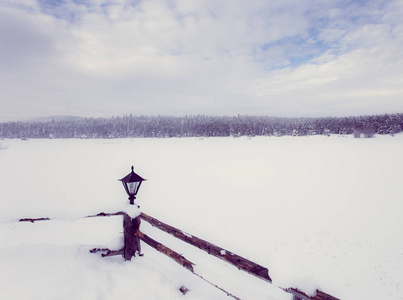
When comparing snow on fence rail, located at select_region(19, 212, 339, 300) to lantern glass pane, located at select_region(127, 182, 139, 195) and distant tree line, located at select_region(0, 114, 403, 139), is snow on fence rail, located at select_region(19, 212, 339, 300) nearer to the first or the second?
lantern glass pane, located at select_region(127, 182, 139, 195)

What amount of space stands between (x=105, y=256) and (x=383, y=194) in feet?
46.7

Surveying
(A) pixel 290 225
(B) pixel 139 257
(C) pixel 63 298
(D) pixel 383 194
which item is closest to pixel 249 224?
(A) pixel 290 225

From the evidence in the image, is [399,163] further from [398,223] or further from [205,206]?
[205,206]

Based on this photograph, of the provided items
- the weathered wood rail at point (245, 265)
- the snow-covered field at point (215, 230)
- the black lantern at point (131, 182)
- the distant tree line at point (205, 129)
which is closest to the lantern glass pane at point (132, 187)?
the black lantern at point (131, 182)

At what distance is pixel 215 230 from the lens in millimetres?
9078

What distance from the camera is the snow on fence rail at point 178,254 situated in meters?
2.80

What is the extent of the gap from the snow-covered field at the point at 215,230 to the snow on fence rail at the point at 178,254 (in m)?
0.12

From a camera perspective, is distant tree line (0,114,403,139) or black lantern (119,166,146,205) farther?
distant tree line (0,114,403,139)

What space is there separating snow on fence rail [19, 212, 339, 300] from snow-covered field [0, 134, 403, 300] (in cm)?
12

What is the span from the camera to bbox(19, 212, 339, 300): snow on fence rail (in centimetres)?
280

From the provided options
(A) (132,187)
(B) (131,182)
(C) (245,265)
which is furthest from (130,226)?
(C) (245,265)

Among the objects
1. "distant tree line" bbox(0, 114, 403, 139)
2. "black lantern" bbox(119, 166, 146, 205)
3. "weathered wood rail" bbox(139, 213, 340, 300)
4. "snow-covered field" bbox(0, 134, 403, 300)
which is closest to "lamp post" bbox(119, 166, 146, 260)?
"black lantern" bbox(119, 166, 146, 205)

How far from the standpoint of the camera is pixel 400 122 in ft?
209

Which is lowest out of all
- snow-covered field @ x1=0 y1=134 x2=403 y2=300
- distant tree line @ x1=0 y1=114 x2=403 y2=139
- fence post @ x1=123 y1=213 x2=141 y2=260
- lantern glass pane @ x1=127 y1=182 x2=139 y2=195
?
snow-covered field @ x1=0 y1=134 x2=403 y2=300
